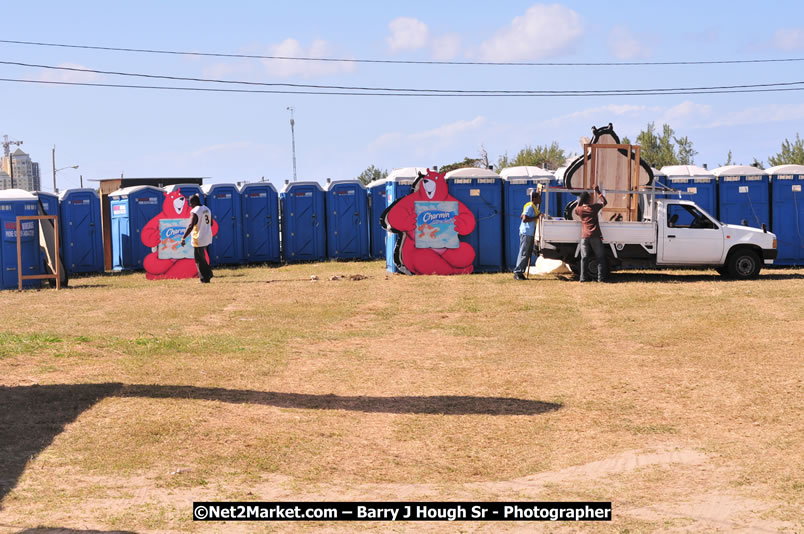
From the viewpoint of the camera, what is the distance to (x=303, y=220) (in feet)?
83.5

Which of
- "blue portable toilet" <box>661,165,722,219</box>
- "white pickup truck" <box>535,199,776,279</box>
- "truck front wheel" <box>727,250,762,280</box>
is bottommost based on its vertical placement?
"truck front wheel" <box>727,250,762,280</box>

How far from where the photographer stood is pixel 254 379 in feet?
31.1

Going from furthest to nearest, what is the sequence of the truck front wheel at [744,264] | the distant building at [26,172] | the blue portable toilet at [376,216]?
1. the distant building at [26,172]
2. the blue portable toilet at [376,216]
3. the truck front wheel at [744,264]

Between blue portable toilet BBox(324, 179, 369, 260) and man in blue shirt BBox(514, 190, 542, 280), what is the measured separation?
7.52 metres

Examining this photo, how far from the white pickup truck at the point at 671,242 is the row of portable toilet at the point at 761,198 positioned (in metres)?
3.01

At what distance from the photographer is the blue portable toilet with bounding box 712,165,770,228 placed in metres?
21.6

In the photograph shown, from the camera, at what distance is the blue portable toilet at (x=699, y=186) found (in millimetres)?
21672

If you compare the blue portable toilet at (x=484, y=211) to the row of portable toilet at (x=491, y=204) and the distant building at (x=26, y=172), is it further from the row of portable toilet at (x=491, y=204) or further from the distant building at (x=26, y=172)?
the distant building at (x=26, y=172)

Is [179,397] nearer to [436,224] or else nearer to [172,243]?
[436,224]

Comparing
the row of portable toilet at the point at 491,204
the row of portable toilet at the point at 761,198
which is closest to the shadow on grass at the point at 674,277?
the row of portable toilet at the point at 761,198

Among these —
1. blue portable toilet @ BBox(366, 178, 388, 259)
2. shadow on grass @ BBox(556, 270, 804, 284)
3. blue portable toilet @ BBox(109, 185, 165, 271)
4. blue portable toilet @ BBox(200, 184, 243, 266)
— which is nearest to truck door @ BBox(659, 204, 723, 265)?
shadow on grass @ BBox(556, 270, 804, 284)

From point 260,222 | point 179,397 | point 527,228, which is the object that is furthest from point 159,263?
point 179,397

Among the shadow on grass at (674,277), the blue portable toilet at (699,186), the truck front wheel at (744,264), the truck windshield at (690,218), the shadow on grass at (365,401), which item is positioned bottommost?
the shadow on grass at (365,401)

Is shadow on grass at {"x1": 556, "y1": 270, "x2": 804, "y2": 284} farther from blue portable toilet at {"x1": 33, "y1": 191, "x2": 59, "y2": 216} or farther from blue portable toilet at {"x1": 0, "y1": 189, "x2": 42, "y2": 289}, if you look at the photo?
Result: blue portable toilet at {"x1": 33, "y1": 191, "x2": 59, "y2": 216}
